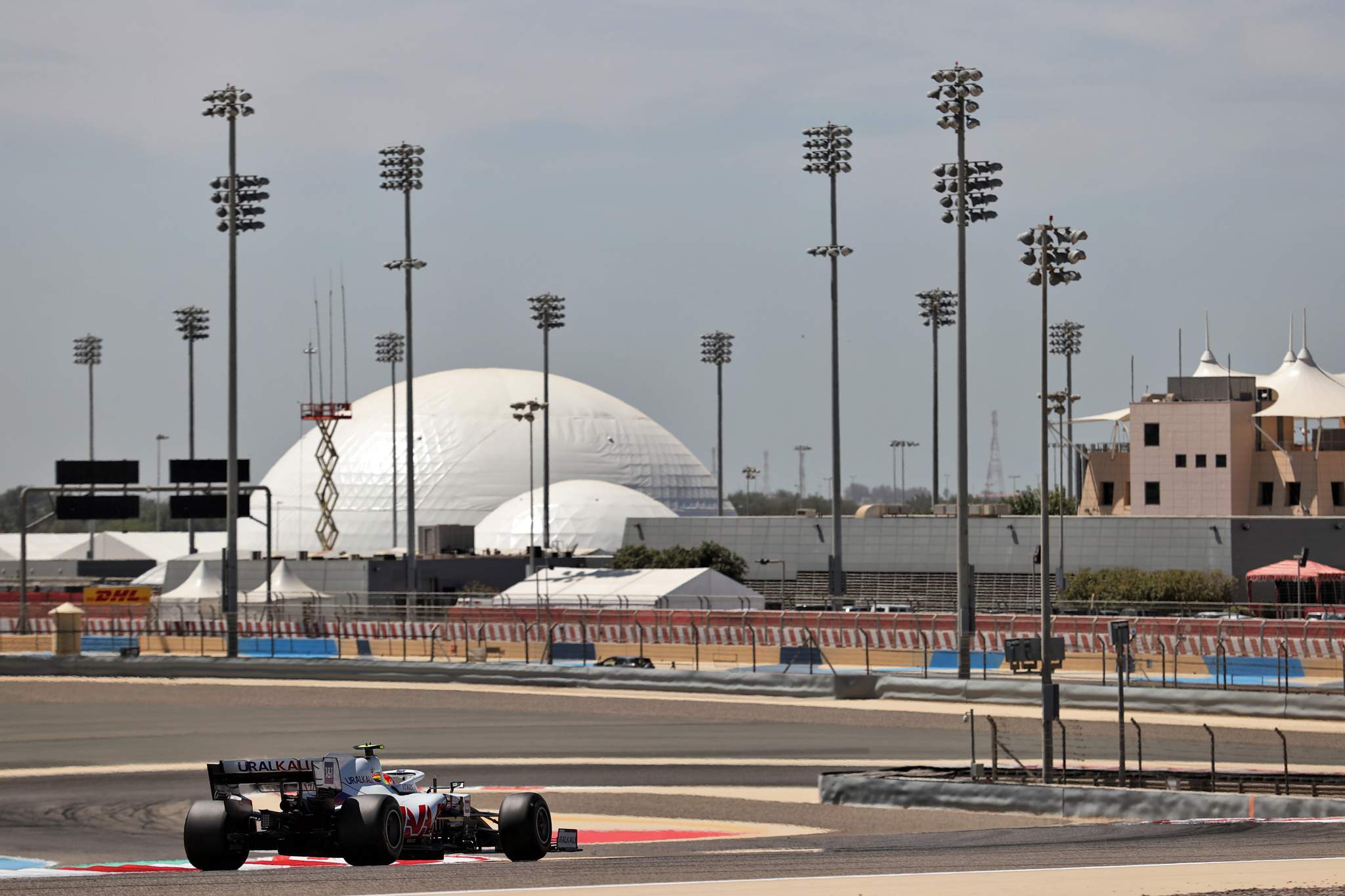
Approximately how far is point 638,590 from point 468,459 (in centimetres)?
8013

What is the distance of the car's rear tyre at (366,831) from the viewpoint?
17047 millimetres

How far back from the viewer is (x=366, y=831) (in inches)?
672

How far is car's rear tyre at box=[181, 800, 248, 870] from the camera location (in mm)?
17500

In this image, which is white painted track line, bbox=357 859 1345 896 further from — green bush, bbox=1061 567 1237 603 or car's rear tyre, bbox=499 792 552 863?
green bush, bbox=1061 567 1237 603

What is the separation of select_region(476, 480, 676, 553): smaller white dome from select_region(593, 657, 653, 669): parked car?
58152mm

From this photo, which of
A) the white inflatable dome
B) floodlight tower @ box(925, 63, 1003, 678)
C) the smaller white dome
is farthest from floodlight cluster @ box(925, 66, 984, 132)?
the white inflatable dome

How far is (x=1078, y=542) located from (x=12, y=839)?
66.2 meters

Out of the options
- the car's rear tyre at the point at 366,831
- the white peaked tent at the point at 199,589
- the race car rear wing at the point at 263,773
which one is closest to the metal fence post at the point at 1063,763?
the car's rear tyre at the point at 366,831

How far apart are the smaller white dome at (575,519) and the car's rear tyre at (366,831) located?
91755 mm

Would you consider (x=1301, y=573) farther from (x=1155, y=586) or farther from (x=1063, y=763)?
(x=1063, y=763)

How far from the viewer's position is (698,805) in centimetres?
2827

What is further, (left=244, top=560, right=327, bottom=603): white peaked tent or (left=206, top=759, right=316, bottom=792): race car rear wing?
(left=244, top=560, right=327, bottom=603): white peaked tent

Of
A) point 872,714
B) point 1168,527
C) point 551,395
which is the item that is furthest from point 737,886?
point 551,395

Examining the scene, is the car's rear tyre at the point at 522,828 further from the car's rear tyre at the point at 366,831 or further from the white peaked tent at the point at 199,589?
the white peaked tent at the point at 199,589
